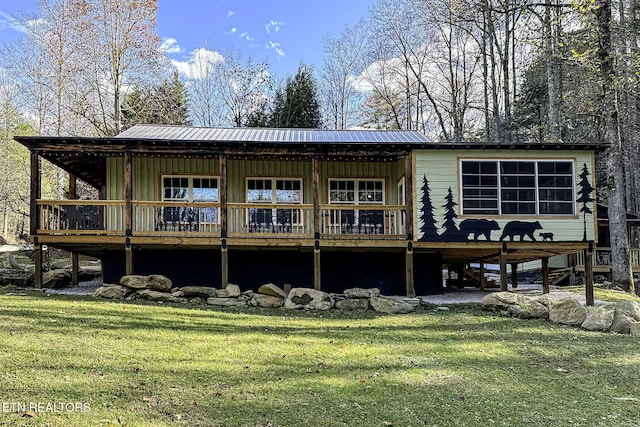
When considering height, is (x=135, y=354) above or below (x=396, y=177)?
below

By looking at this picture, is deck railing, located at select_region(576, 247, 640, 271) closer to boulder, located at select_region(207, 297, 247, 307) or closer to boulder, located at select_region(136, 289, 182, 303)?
boulder, located at select_region(207, 297, 247, 307)

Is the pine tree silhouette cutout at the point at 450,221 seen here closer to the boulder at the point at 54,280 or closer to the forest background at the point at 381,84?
the forest background at the point at 381,84

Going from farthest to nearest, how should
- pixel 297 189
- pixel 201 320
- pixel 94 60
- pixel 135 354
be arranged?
pixel 94 60, pixel 297 189, pixel 201 320, pixel 135 354

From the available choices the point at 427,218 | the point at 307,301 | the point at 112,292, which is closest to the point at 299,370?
the point at 307,301

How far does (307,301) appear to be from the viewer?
11039 millimetres

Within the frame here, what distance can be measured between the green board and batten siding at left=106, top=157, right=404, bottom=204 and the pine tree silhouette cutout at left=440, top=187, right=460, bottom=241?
2046 millimetres

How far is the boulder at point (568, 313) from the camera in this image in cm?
981

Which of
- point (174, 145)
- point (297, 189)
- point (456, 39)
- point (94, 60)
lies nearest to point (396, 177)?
point (297, 189)

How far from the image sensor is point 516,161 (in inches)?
487

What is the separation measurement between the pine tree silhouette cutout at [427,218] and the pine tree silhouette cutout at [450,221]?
24cm

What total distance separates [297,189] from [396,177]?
3062 mm

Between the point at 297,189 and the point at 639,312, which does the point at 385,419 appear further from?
the point at 297,189

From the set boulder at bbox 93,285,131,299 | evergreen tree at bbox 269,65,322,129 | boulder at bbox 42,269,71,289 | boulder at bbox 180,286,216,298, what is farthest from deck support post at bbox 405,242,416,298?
evergreen tree at bbox 269,65,322,129

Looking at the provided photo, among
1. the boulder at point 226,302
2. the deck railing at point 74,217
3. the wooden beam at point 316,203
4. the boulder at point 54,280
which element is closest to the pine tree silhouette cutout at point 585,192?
the wooden beam at point 316,203
